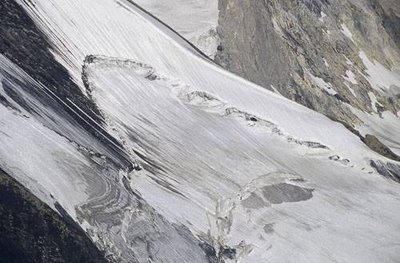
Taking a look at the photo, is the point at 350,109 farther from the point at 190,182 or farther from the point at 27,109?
the point at 27,109

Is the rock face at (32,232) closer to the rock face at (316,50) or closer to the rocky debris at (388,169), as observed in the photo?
the rocky debris at (388,169)

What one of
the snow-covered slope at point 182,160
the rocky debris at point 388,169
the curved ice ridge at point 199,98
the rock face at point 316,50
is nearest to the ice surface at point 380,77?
the rock face at point 316,50

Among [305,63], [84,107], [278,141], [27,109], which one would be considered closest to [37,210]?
[27,109]

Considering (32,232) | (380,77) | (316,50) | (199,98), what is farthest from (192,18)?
(32,232)

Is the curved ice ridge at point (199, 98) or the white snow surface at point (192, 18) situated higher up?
the white snow surface at point (192, 18)

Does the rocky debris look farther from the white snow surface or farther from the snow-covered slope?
the white snow surface
